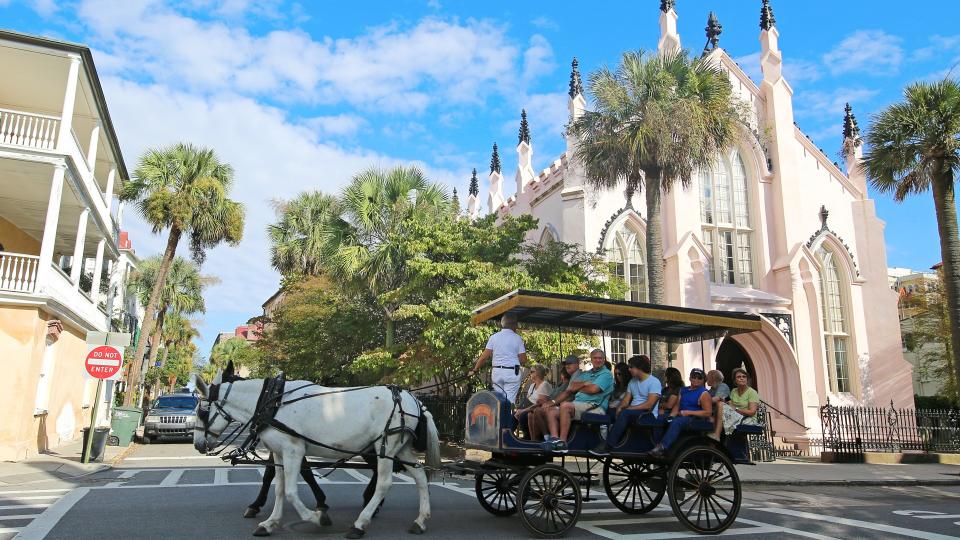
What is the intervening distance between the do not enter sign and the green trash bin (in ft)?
16.6

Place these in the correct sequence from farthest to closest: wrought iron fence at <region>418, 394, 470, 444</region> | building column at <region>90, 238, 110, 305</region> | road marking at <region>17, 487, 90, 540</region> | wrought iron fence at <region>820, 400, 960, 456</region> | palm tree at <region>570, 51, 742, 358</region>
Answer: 1. building column at <region>90, 238, 110, 305</region>
2. wrought iron fence at <region>820, 400, 960, 456</region>
3. palm tree at <region>570, 51, 742, 358</region>
4. wrought iron fence at <region>418, 394, 470, 444</region>
5. road marking at <region>17, 487, 90, 540</region>

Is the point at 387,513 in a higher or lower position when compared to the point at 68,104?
lower

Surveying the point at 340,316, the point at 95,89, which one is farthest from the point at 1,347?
the point at 340,316

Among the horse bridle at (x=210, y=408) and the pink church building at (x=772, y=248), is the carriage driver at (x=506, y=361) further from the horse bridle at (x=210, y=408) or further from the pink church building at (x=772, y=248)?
the pink church building at (x=772, y=248)

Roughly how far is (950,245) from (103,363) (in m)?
21.7

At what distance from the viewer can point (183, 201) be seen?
2311 centimetres

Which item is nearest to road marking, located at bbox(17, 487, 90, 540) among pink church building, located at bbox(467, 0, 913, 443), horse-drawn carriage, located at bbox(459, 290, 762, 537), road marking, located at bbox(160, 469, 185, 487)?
road marking, located at bbox(160, 469, 185, 487)

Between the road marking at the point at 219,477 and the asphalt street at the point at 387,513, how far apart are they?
19 millimetres

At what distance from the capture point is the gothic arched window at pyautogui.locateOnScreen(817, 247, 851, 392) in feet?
82.3

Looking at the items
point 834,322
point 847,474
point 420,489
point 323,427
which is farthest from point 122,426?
point 834,322

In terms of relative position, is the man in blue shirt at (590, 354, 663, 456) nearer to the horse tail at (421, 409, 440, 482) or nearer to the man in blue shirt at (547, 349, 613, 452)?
the man in blue shirt at (547, 349, 613, 452)

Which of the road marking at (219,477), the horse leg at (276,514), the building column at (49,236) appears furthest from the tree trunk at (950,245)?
the building column at (49,236)

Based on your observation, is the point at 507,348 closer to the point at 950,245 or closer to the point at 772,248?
the point at 950,245

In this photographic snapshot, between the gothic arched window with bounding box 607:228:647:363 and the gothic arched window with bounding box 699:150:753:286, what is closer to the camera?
the gothic arched window with bounding box 607:228:647:363
